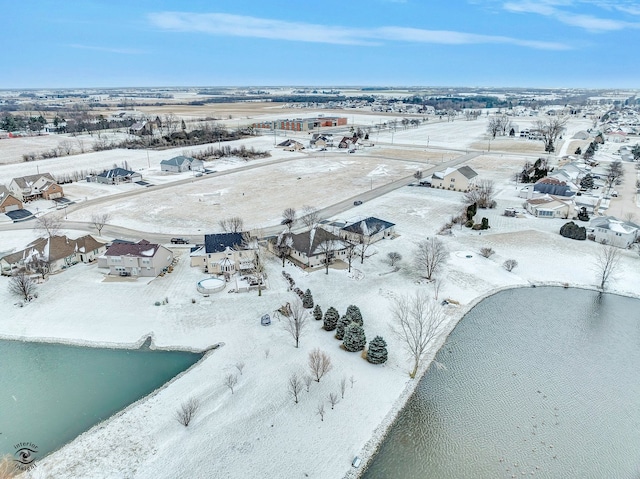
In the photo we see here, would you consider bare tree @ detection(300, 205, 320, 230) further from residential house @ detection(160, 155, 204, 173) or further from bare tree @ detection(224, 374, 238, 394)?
residential house @ detection(160, 155, 204, 173)

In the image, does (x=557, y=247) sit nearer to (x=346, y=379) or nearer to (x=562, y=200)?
(x=562, y=200)

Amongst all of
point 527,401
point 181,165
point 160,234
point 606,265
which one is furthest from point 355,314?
point 181,165

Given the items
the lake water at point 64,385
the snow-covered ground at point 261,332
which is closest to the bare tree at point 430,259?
the snow-covered ground at point 261,332

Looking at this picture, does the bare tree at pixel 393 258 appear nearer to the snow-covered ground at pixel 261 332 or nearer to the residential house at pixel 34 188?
the snow-covered ground at pixel 261 332

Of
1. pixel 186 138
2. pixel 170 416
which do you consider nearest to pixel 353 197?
pixel 170 416

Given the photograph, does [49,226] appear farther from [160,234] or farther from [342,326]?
[342,326]

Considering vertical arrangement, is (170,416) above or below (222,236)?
below

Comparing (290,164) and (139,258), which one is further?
(290,164)

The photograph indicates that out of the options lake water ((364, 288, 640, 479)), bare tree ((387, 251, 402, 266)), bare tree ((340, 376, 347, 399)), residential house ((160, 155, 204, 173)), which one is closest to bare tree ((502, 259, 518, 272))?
lake water ((364, 288, 640, 479))
